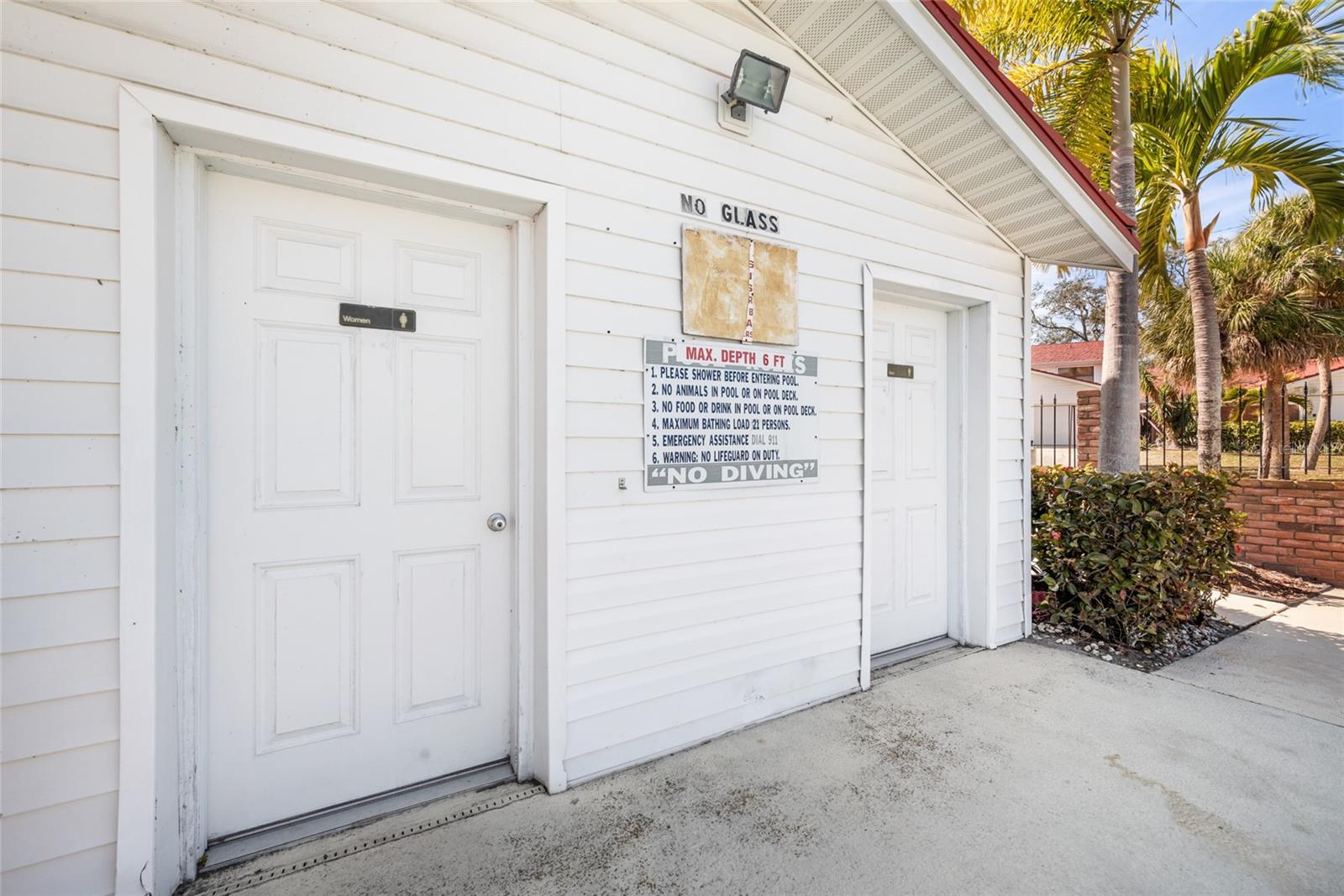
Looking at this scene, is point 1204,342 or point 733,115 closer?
point 733,115

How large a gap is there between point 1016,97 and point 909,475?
2141 millimetres

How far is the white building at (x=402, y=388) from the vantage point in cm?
159

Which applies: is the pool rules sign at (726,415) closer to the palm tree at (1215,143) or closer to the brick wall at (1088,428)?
the brick wall at (1088,428)

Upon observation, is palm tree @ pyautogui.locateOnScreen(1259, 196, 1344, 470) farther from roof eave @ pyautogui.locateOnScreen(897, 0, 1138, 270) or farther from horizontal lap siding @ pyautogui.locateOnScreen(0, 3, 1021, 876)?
horizontal lap siding @ pyautogui.locateOnScreen(0, 3, 1021, 876)

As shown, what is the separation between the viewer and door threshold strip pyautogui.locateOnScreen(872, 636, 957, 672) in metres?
3.50

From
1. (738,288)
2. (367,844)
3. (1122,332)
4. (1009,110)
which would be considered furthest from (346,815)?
(1122,332)

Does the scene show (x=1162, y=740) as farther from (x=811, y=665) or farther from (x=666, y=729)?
(x=666, y=729)

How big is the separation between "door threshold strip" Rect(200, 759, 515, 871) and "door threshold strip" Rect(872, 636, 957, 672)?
2.23 meters

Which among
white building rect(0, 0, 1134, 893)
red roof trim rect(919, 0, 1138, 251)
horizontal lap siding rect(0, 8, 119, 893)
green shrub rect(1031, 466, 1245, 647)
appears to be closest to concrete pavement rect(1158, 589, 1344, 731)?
green shrub rect(1031, 466, 1245, 647)

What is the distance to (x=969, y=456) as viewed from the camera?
150 inches

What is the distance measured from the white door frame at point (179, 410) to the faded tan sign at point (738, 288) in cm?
60

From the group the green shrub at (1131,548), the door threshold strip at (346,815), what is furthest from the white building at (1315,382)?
the door threshold strip at (346,815)

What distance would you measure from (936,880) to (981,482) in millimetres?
2528

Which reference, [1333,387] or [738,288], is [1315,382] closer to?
[1333,387]
